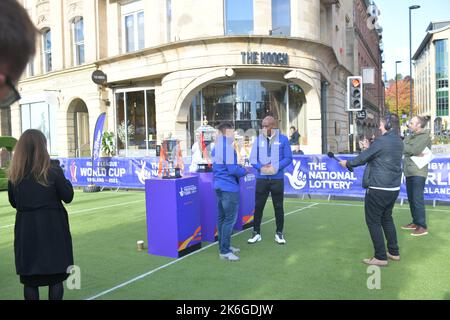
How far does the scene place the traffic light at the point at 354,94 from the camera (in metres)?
13.7

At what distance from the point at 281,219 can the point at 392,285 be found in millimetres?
2329

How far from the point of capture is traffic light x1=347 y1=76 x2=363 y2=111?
45.0 feet

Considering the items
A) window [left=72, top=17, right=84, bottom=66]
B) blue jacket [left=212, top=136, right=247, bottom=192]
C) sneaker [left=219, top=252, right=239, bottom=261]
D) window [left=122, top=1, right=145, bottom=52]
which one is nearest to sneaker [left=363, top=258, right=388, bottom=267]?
sneaker [left=219, top=252, right=239, bottom=261]

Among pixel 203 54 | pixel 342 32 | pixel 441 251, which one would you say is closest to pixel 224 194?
pixel 441 251

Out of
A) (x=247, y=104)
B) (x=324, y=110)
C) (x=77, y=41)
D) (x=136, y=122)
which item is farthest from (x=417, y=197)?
(x=77, y=41)

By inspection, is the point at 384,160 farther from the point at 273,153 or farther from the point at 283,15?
the point at 283,15

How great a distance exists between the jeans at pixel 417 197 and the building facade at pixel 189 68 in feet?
36.0

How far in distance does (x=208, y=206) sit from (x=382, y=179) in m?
3.00

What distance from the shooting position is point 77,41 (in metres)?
24.2

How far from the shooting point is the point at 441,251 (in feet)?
21.4

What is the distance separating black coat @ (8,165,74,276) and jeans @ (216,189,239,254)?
252cm

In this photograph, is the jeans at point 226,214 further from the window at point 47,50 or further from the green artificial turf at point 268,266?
the window at point 47,50

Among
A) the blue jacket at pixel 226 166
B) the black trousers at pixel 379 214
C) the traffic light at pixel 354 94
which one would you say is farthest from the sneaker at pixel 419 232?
the traffic light at pixel 354 94
